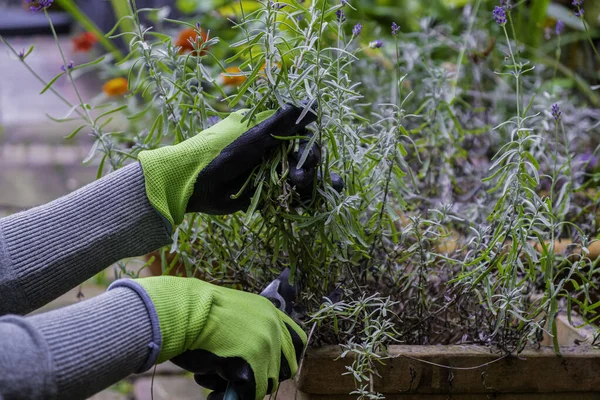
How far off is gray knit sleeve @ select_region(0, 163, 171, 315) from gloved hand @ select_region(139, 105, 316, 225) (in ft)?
0.06

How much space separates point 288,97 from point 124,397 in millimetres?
1268

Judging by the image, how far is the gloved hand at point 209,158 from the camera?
85 cm

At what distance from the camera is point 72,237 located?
2.71 feet

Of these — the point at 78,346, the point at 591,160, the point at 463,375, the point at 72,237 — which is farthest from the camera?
the point at 591,160

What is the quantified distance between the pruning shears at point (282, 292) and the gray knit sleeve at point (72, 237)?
0.54 feet

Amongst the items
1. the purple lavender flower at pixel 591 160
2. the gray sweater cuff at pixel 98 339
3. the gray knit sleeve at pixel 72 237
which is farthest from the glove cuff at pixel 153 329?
the purple lavender flower at pixel 591 160

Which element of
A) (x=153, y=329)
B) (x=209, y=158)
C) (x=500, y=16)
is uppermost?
(x=500, y=16)

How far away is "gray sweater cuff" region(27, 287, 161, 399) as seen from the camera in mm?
681

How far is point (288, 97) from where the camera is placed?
2.85 ft

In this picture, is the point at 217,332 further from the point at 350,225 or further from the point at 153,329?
the point at 350,225

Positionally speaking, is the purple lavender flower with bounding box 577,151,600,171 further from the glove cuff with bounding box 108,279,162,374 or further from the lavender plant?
the glove cuff with bounding box 108,279,162,374

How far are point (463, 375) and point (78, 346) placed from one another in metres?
0.50

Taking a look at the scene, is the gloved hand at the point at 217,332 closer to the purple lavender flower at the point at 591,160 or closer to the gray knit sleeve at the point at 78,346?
the gray knit sleeve at the point at 78,346

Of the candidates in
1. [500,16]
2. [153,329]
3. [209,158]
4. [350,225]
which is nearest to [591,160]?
[500,16]
